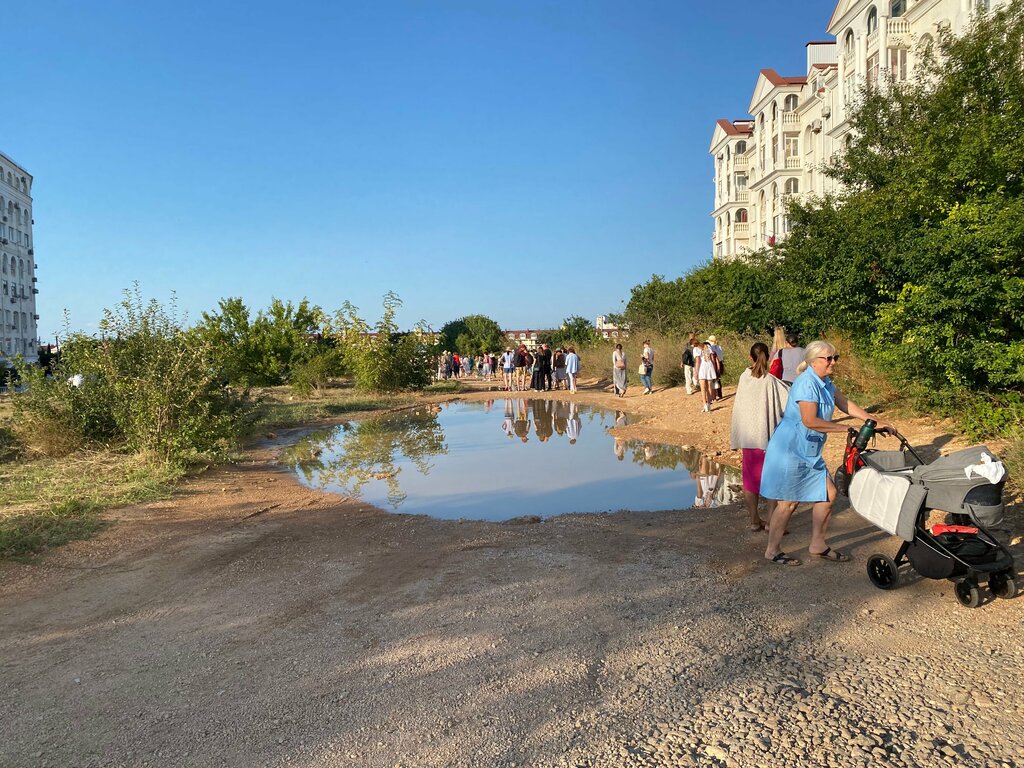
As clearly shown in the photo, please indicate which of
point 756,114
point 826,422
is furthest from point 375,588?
point 756,114

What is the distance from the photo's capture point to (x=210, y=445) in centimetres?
1105

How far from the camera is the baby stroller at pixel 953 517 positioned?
163 inches

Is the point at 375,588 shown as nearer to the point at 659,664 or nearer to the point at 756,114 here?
the point at 659,664

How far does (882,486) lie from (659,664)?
1.98 m

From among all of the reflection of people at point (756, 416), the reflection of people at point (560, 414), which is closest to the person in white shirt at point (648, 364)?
the reflection of people at point (560, 414)

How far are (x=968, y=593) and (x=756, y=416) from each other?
243 cm

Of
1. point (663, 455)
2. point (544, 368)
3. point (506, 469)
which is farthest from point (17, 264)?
point (663, 455)

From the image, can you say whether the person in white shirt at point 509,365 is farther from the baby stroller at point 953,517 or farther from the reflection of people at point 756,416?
the baby stroller at point 953,517

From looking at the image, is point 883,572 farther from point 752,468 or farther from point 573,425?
point 573,425

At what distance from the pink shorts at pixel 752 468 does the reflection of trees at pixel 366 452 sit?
414cm

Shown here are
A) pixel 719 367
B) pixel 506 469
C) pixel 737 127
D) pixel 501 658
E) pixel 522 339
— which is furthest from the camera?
pixel 522 339

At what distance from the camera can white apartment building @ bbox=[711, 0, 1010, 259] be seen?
31672 millimetres

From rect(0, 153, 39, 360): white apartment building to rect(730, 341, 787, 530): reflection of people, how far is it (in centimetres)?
8698

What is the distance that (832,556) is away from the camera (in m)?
5.53
